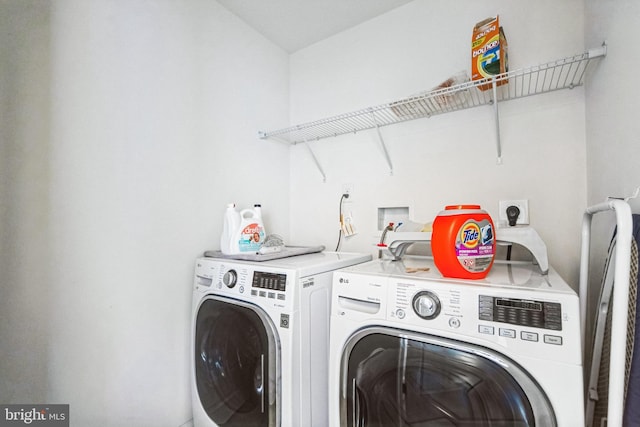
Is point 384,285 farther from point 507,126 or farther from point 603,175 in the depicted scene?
point 507,126

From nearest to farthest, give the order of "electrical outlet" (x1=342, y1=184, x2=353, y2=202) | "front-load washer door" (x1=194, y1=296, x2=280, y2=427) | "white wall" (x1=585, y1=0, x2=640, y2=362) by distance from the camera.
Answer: "white wall" (x1=585, y1=0, x2=640, y2=362) < "front-load washer door" (x1=194, y1=296, x2=280, y2=427) < "electrical outlet" (x1=342, y1=184, x2=353, y2=202)

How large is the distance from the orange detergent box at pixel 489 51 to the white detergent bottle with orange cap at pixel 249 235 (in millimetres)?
1380

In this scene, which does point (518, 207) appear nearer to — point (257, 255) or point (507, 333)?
point (507, 333)

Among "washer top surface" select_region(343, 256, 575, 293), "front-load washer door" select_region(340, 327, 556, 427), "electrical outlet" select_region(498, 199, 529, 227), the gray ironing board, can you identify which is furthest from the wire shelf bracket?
"front-load washer door" select_region(340, 327, 556, 427)

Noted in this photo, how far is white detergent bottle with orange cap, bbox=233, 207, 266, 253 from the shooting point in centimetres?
156

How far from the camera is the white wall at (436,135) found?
137 cm

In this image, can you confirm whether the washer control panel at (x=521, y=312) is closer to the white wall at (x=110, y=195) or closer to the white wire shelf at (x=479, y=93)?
the white wire shelf at (x=479, y=93)

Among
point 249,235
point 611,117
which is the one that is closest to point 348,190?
point 249,235

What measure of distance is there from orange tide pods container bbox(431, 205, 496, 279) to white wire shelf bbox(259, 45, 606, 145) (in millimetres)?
718

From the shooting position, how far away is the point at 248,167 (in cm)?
197

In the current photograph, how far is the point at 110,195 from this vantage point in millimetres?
1284

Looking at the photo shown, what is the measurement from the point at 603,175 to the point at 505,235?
1.45 feet

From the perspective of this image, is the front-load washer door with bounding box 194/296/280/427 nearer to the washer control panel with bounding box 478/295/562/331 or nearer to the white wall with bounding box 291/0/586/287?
the washer control panel with bounding box 478/295/562/331

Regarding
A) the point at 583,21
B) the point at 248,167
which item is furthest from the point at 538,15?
the point at 248,167
